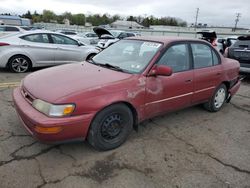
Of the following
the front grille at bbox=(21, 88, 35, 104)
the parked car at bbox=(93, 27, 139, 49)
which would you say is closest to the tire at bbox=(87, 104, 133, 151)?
the front grille at bbox=(21, 88, 35, 104)

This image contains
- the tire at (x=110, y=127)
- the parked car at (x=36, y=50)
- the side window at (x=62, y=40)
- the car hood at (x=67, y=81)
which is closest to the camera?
the car hood at (x=67, y=81)

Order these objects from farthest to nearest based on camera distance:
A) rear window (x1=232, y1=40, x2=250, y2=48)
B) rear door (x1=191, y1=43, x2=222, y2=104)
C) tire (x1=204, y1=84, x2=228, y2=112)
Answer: rear window (x1=232, y1=40, x2=250, y2=48) < tire (x1=204, y1=84, x2=228, y2=112) < rear door (x1=191, y1=43, x2=222, y2=104)

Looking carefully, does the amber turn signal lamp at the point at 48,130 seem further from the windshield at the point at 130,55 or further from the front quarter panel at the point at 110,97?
the windshield at the point at 130,55

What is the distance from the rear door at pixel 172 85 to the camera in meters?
3.51

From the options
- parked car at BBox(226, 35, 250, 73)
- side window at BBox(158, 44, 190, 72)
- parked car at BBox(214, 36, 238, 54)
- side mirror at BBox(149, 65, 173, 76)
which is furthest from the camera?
parked car at BBox(214, 36, 238, 54)

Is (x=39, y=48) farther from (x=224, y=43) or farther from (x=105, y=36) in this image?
(x=224, y=43)

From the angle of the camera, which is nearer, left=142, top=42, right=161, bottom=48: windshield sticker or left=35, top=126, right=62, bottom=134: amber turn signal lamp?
left=35, top=126, right=62, bottom=134: amber turn signal lamp

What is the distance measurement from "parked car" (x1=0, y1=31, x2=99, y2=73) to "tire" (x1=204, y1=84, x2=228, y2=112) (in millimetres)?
5416

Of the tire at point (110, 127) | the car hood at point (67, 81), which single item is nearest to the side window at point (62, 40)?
the car hood at point (67, 81)

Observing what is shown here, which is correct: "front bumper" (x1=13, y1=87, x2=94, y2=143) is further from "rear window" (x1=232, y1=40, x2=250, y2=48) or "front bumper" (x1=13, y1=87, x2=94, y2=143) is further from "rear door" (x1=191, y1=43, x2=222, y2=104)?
"rear window" (x1=232, y1=40, x2=250, y2=48)

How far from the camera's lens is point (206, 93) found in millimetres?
4535

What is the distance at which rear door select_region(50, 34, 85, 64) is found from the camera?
26.7 feet

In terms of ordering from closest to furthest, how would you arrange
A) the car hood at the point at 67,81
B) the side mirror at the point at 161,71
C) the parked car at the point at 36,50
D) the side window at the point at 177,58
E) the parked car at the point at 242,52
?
the car hood at the point at 67,81 → the side mirror at the point at 161,71 → the side window at the point at 177,58 → the parked car at the point at 36,50 → the parked car at the point at 242,52

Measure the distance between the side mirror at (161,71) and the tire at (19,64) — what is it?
18.4ft
